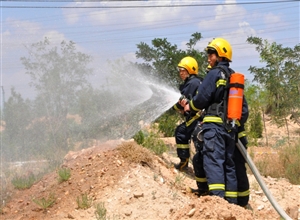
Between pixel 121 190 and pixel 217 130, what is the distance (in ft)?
4.98

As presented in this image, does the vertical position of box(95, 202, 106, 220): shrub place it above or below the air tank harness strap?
below

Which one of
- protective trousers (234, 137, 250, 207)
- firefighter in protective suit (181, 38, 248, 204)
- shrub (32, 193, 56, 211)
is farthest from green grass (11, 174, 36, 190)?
protective trousers (234, 137, 250, 207)

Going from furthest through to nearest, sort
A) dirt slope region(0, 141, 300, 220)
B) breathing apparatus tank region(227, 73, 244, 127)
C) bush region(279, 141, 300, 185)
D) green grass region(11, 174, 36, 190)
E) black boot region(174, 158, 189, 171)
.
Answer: bush region(279, 141, 300, 185) → black boot region(174, 158, 189, 171) → green grass region(11, 174, 36, 190) → dirt slope region(0, 141, 300, 220) → breathing apparatus tank region(227, 73, 244, 127)

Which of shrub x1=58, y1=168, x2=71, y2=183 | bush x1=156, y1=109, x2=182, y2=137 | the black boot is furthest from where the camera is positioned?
bush x1=156, y1=109, x2=182, y2=137

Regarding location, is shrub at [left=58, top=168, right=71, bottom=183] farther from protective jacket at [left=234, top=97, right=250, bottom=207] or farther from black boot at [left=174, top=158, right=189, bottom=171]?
protective jacket at [left=234, top=97, right=250, bottom=207]

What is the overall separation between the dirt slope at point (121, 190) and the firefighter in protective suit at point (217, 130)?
0.49m

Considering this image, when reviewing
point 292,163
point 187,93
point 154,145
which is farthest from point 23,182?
point 292,163

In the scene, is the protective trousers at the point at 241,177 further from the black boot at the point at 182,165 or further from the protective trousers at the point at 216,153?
the black boot at the point at 182,165

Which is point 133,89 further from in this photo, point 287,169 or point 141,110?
point 287,169

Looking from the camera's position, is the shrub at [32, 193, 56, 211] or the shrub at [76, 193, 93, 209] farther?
the shrub at [32, 193, 56, 211]

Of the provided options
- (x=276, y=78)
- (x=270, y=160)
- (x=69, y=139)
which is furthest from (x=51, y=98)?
(x=276, y=78)

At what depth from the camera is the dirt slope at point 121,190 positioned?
526cm

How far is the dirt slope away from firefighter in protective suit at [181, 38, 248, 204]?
49cm

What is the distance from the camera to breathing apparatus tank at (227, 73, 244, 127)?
5.16 meters
